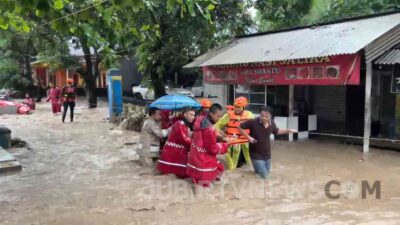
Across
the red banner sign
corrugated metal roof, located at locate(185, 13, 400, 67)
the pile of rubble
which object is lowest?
the pile of rubble

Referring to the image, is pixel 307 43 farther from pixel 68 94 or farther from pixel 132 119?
pixel 68 94

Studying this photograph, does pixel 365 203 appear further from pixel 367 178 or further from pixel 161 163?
pixel 161 163

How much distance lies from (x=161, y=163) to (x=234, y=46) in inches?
290

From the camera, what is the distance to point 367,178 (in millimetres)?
7930

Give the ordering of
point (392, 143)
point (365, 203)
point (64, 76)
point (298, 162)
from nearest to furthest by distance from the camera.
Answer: point (365, 203) → point (298, 162) → point (392, 143) → point (64, 76)

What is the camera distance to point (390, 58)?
31.7ft

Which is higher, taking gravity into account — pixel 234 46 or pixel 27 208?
pixel 234 46

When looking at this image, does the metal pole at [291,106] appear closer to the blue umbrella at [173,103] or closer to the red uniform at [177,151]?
the blue umbrella at [173,103]

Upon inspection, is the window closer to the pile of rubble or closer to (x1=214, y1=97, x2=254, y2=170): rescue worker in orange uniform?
the pile of rubble

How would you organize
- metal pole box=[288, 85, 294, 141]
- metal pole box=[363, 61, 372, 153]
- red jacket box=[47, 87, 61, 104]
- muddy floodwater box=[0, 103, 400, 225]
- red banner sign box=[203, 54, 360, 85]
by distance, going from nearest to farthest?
muddy floodwater box=[0, 103, 400, 225] < red banner sign box=[203, 54, 360, 85] < metal pole box=[363, 61, 372, 153] < metal pole box=[288, 85, 294, 141] < red jacket box=[47, 87, 61, 104]

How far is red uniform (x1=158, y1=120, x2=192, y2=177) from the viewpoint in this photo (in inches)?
292

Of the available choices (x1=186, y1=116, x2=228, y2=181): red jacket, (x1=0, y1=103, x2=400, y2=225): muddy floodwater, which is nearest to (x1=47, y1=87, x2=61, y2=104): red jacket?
(x1=0, y1=103, x2=400, y2=225): muddy floodwater

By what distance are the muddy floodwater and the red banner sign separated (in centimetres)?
173

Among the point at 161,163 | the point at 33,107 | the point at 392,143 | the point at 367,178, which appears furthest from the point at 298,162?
the point at 33,107
